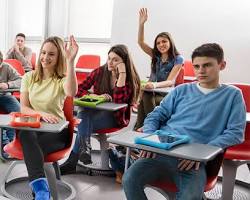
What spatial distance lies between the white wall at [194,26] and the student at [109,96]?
246 cm

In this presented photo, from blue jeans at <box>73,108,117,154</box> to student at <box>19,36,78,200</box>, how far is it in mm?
422

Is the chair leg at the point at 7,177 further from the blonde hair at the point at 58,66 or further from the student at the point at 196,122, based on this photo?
the student at the point at 196,122

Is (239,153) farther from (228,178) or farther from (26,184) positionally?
(26,184)

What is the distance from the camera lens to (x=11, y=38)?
23.9ft

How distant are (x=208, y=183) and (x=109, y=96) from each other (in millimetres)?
1243

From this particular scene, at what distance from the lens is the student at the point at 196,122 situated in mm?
1610

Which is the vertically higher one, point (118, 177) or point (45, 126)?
point (45, 126)

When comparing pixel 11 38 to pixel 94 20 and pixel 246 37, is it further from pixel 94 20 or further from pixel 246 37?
pixel 246 37

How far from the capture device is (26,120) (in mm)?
1778

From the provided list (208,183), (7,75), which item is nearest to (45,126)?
(208,183)

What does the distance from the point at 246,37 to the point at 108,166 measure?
293cm

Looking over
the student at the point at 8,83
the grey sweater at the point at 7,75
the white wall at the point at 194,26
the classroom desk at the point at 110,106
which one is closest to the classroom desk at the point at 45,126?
the classroom desk at the point at 110,106

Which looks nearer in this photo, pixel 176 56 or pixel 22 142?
pixel 22 142

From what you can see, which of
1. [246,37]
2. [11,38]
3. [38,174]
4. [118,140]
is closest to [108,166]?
[38,174]
